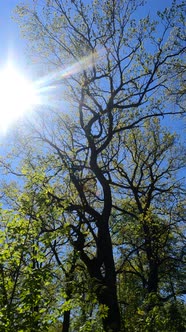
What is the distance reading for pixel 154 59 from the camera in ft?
51.2

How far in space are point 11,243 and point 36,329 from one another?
50.3 inches

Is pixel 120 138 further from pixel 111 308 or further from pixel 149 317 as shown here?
pixel 149 317

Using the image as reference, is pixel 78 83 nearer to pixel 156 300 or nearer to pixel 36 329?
pixel 156 300

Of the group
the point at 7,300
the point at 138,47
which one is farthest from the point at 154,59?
the point at 7,300

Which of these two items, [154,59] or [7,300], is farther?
[154,59]

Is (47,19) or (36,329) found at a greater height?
(47,19)

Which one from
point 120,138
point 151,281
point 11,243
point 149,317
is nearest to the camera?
point 11,243

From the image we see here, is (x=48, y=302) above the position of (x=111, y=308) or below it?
below

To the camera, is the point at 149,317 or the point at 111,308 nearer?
the point at 149,317

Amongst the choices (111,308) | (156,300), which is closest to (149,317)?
(156,300)

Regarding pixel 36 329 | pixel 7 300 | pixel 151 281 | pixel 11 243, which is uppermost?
pixel 151 281

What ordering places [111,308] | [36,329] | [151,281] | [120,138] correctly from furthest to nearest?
[120,138]
[151,281]
[111,308]
[36,329]

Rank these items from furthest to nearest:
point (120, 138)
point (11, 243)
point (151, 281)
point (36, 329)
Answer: point (120, 138) → point (151, 281) → point (11, 243) → point (36, 329)

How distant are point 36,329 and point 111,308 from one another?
7431 mm
